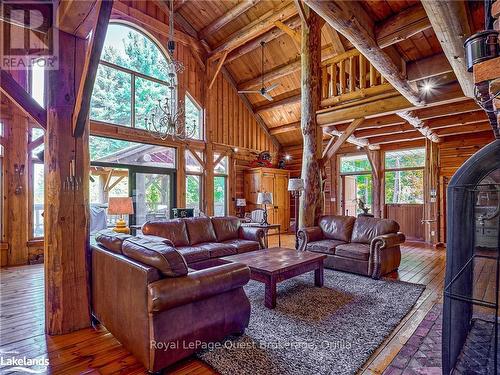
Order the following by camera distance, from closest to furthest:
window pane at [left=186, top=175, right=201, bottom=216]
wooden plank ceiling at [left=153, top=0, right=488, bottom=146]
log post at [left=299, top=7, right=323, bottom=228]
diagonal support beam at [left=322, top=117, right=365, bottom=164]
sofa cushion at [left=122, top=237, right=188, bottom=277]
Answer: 1. sofa cushion at [left=122, top=237, right=188, bottom=277]
2. wooden plank ceiling at [left=153, top=0, right=488, bottom=146]
3. diagonal support beam at [left=322, top=117, right=365, bottom=164]
4. log post at [left=299, top=7, right=323, bottom=228]
5. window pane at [left=186, top=175, right=201, bottom=216]

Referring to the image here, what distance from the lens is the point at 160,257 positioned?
1888mm

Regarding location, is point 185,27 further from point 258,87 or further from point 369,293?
point 369,293

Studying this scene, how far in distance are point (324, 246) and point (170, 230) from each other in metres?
2.54

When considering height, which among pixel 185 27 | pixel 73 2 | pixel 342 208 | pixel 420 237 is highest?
pixel 185 27

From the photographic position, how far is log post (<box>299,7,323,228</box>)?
5.11 metres

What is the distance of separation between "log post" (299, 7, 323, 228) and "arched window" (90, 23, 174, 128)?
388 cm

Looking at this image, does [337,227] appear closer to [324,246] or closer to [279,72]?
[324,246]

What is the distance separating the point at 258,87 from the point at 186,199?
14.1ft

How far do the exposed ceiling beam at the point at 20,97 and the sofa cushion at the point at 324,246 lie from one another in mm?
3989

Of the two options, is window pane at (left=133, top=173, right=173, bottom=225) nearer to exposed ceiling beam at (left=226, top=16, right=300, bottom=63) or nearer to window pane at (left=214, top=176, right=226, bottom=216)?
window pane at (left=214, top=176, right=226, bottom=216)

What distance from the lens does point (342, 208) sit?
9023 millimetres

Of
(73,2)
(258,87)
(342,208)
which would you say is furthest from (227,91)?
(73,2)

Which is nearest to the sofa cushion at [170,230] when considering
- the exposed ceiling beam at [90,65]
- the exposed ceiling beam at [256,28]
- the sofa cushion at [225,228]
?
the sofa cushion at [225,228]

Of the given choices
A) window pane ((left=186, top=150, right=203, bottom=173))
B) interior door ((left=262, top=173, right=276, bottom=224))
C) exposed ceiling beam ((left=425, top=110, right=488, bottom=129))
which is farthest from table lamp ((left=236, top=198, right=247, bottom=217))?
exposed ceiling beam ((left=425, top=110, right=488, bottom=129))
